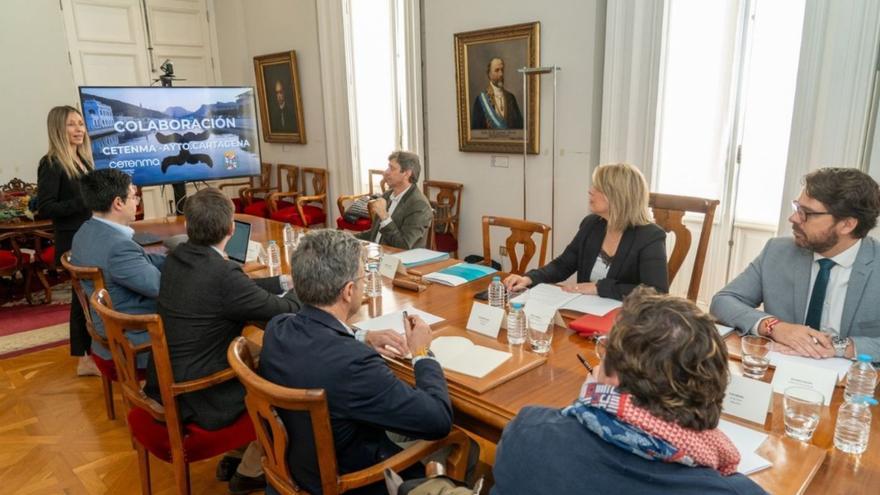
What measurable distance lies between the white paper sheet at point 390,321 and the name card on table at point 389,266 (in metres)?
0.47

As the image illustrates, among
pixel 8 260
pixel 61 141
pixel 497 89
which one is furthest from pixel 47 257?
pixel 497 89

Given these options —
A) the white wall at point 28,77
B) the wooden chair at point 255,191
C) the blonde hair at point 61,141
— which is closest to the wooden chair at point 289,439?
the blonde hair at point 61,141

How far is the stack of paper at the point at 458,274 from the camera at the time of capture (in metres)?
2.46

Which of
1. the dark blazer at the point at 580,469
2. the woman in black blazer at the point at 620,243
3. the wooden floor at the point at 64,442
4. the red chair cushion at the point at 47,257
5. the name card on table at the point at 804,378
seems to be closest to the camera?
the dark blazer at the point at 580,469

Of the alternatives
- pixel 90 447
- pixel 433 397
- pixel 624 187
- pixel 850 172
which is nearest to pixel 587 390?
pixel 433 397

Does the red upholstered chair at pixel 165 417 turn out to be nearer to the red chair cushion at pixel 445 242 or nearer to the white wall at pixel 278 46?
the red chair cushion at pixel 445 242

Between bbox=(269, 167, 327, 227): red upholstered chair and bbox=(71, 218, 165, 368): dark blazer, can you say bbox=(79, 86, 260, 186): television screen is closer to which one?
bbox=(269, 167, 327, 227): red upholstered chair

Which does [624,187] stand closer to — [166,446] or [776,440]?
[776,440]

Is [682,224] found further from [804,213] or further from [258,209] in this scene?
[258,209]

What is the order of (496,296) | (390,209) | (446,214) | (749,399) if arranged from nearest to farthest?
(749,399) < (496,296) < (390,209) < (446,214)

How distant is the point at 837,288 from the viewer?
1802mm

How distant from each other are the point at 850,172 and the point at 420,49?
3.82 metres

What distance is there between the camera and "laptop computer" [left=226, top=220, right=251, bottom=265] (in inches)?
117

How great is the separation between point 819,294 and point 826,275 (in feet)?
0.21
